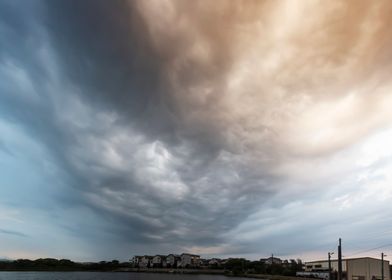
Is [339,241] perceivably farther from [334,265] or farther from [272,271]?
[272,271]

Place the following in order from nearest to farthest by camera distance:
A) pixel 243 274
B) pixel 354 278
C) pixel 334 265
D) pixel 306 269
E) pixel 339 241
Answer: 1. pixel 339 241
2. pixel 354 278
3. pixel 334 265
4. pixel 306 269
5. pixel 243 274

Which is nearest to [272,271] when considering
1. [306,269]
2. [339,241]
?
[306,269]

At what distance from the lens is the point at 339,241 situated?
71.9 m

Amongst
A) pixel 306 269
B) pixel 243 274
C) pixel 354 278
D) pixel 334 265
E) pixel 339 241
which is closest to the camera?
pixel 339 241

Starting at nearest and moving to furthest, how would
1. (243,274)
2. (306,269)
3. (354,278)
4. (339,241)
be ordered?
1. (339,241)
2. (354,278)
3. (306,269)
4. (243,274)

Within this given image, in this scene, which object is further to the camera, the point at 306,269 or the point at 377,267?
the point at 306,269

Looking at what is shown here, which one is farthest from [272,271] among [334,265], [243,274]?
[334,265]

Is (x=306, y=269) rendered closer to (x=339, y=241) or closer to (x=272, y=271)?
(x=272, y=271)

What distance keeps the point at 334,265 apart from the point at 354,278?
17.0 meters

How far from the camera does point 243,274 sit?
652 ft

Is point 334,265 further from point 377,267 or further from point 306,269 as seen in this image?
point 306,269

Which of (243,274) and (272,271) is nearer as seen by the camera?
(272,271)

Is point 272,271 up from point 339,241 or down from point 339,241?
down

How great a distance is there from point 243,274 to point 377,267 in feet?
312
